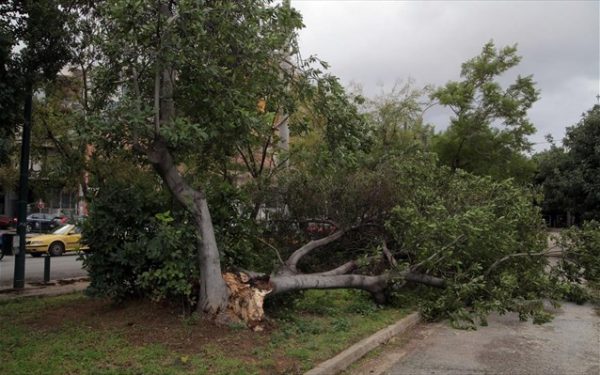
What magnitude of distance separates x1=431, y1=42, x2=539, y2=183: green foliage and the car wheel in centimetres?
1714

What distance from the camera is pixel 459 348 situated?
790cm

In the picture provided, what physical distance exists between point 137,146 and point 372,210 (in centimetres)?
553


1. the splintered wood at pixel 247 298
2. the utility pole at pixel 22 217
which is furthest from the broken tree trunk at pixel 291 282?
the utility pole at pixel 22 217

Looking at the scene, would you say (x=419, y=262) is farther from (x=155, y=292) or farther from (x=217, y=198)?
(x=155, y=292)

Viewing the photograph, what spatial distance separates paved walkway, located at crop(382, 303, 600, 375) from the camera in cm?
683

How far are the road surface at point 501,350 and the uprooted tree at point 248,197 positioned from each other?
437mm

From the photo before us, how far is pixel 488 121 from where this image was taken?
25.4m

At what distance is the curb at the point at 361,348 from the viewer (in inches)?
245

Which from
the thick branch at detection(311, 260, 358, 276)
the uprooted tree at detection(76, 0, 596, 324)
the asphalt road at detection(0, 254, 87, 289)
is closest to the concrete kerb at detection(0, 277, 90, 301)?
the asphalt road at detection(0, 254, 87, 289)

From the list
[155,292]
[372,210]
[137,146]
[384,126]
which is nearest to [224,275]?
[155,292]

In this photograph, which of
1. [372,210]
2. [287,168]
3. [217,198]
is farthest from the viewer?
[287,168]

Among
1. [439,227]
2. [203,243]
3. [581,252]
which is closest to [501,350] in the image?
[439,227]

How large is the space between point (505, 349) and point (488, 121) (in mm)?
19169

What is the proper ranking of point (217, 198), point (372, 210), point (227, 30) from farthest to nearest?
point (372, 210), point (217, 198), point (227, 30)
